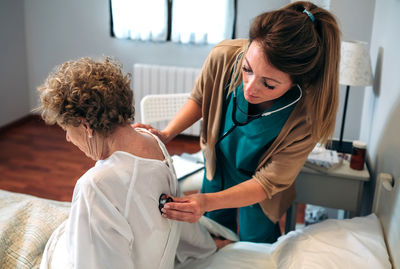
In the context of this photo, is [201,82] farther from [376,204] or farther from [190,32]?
[190,32]

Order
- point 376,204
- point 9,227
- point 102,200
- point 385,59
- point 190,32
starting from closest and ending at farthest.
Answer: point 102,200 < point 9,227 < point 376,204 < point 385,59 < point 190,32

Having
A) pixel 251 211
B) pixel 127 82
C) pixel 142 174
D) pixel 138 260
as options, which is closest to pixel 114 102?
pixel 127 82

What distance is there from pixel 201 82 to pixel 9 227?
86cm

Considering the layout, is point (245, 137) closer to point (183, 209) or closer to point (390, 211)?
point (183, 209)

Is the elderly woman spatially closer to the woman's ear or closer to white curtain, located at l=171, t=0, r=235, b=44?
the woman's ear

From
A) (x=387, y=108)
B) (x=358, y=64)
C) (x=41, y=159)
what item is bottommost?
(x=41, y=159)

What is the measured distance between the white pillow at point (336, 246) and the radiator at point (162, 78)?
8.72 ft

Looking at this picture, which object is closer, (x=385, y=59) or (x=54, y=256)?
(x=54, y=256)

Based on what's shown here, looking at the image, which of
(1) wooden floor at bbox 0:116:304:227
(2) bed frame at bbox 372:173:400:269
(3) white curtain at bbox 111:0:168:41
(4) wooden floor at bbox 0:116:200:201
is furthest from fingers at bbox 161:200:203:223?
(3) white curtain at bbox 111:0:168:41

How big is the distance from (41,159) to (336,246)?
295 cm

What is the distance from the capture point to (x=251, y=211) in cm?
159

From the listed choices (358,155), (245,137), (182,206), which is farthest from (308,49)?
(358,155)

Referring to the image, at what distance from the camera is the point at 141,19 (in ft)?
12.6

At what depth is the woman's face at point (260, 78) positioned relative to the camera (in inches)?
44.4
